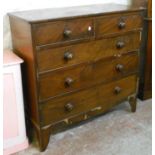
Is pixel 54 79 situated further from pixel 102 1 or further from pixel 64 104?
pixel 102 1

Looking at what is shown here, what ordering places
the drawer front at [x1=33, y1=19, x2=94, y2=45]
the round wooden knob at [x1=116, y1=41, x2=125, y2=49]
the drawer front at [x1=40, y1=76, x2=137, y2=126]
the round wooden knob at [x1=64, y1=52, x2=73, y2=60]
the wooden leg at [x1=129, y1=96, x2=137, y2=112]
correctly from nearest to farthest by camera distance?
1. the drawer front at [x1=33, y1=19, x2=94, y2=45]
2. the round wooden knob at [x1=64, y1=52, x2=73, y2=60]
3. the drawer front at [x1=40, y1=76, x2=137, y2=126]
4. the round wooden knob at [x1=116, y1=41, x2=125, y2=49]
5. the wooden leg at [x1=129, y1=96, x2=137, y2=112]

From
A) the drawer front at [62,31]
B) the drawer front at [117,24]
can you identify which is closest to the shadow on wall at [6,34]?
the drawer front at [62,31]

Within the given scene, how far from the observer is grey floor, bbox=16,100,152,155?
183 cm

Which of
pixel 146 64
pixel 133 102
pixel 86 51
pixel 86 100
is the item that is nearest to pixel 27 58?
pixel 86 51

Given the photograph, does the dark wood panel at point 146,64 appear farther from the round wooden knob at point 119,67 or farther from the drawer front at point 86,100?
the round wooden knob at point 119,67

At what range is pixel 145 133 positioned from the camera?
2.03 metres

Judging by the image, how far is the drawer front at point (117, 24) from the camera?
5.76ft

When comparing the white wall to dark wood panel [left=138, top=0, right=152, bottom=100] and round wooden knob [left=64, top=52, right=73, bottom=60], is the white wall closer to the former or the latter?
round wooden knob [left=64, top=52, right=73, bottom=60]

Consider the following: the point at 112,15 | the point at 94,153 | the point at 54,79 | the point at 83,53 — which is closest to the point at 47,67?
the point at 54,79

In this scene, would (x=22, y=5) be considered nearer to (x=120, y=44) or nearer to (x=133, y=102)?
(x=120, y=44)

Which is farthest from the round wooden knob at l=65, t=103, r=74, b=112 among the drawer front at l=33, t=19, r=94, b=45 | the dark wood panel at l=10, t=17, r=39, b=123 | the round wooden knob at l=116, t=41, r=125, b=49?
the round wooden knob at l=116, t=41, r=125, b=49

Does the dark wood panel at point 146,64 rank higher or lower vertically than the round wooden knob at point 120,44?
lower

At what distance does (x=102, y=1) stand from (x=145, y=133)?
4.19ft

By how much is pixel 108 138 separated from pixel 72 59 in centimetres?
75
